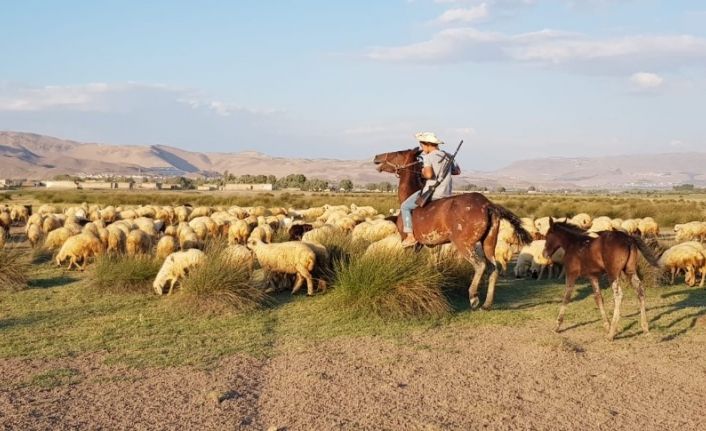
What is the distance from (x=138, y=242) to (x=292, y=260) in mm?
5654

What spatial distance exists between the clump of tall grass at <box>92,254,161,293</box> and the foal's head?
6918mm

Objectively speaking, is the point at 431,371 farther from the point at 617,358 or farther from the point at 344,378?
the point at 617,358

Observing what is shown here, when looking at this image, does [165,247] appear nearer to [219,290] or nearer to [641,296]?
[219,290]

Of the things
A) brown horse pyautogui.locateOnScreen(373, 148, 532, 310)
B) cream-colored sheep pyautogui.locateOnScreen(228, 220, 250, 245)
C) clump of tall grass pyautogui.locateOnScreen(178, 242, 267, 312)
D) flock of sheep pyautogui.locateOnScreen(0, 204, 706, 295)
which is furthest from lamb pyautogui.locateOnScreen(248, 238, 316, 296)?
cream-colored sheep pyautogui.locateOnScreen(228, 220, 250, 245)

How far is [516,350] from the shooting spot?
812 cm

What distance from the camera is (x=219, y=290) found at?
33.8ft

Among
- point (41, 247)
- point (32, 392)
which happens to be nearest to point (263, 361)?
point (32, 392)

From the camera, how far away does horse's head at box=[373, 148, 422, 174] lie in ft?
35.7

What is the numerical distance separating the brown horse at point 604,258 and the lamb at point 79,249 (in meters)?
10.3

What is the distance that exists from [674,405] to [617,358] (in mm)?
1561

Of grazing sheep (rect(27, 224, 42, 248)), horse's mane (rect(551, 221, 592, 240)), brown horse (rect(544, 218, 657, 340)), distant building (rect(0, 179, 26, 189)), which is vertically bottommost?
distant building (rect(0, 179, 26, 189))

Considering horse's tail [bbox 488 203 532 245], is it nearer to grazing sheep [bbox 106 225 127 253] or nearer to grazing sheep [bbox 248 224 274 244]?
grazing sheep [bbox 248 224 274 244]

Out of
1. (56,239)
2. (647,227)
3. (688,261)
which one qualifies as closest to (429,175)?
(688,261)

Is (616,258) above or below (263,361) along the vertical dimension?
above
